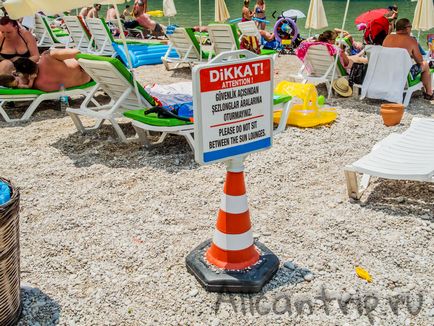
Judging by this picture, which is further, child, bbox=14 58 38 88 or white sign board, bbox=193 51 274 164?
child, bbox=14 58 38 88

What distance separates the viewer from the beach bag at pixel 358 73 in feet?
22.6

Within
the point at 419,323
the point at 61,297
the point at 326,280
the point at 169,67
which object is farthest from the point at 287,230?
the point at 169,67

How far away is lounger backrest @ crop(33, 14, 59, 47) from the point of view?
10836mm

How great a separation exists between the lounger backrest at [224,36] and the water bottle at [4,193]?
6629 mm

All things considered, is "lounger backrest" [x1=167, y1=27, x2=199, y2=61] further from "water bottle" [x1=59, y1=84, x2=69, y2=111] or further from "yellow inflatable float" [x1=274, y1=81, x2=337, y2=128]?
"yellow inflatable float" [x1=274, y1=81, x2=337, y2=128]

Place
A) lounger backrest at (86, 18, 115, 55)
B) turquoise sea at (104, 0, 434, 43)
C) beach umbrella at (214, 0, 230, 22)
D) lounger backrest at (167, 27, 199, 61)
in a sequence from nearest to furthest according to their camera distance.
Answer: lounger backrest at (167, 27, 199, 61)
lounger backrest at (86, 18, 115, 55)
beach umbrella at (214, 0, 230, 22)
turquoise sea at (104, 0, 434, 43)

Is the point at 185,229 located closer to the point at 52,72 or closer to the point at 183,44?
the point at 52,72

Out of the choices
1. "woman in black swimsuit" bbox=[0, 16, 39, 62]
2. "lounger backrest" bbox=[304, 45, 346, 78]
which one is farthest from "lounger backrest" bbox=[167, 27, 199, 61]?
"woman in black swimsuit" bbox=[0, 16, 39, 62]

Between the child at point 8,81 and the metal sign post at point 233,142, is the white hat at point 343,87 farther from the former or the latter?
the metal sign post at point 233,142

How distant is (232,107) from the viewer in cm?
256

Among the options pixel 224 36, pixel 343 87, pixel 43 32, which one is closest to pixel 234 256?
pixel 343 87

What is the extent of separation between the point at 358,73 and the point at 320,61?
0.60 metres

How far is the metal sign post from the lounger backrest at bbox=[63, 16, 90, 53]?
28.0 ft

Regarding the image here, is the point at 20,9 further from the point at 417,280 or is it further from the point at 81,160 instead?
the point at 417,280
